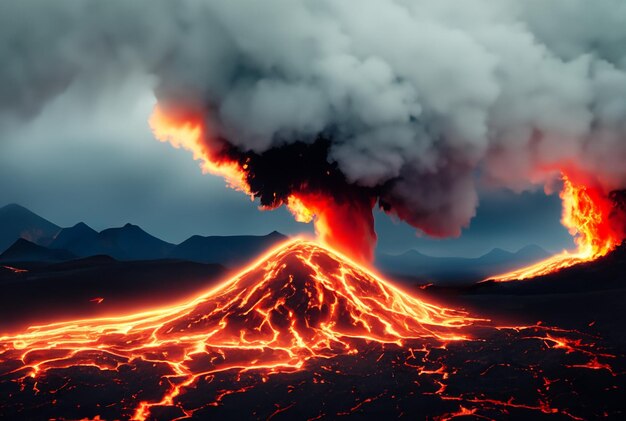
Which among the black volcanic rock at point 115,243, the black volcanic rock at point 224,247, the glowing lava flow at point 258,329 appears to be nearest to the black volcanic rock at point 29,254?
the black volcanic rock at point 115,243

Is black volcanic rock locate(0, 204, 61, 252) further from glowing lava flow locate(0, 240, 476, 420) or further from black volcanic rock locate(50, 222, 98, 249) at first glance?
glowing lava flow locate(0, 240, 476, 420)

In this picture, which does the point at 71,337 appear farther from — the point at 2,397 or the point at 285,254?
the point at 285,254

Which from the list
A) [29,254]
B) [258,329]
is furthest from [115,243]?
[258,329]

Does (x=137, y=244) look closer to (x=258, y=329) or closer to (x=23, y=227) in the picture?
(x=23, y=227)

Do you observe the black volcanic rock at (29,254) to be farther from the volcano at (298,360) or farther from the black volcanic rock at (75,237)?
the volcano at (298,360)

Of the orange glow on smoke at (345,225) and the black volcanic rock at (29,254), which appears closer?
the orange glow on smoke at (345,225)

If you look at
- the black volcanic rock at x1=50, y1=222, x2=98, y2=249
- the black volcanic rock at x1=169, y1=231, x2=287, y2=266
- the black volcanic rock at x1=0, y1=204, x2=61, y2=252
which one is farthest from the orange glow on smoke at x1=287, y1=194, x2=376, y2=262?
the black volcanic rock at x1=0, y1=204, x2=61, y2=252
